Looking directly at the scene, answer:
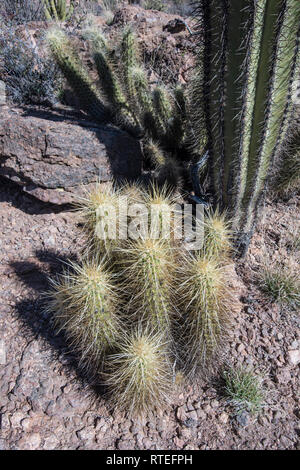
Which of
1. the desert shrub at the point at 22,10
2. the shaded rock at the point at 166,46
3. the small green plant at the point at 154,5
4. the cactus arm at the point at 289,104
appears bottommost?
the cactus arm at the point at 289,104

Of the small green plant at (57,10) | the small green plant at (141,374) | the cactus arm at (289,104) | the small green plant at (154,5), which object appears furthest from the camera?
the small green plant at (154,5)

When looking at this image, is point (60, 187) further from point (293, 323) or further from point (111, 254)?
point (293, 323)

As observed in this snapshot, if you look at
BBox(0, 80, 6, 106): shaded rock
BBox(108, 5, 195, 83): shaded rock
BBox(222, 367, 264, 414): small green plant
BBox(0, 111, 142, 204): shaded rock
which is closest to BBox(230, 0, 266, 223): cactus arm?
BBox(222, 367, 264, 414): small green plant

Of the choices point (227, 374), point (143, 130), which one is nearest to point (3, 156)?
point (143, 130)

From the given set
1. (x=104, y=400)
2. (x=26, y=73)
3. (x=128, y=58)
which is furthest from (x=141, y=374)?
(x=26, y=73)

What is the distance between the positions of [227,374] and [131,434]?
69 cm

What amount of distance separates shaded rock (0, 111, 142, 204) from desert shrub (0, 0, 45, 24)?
4022 mm

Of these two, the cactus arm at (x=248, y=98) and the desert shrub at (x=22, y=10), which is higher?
the desert shrub at (x=22, y=10)

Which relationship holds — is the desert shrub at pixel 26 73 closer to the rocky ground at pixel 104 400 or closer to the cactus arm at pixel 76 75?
the cactus arm at pixel 76 75

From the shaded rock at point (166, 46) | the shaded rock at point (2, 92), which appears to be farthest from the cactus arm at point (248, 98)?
the shaded rock at point (2, 92)

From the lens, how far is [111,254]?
2.03m

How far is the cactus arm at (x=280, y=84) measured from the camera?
1.77 metres
